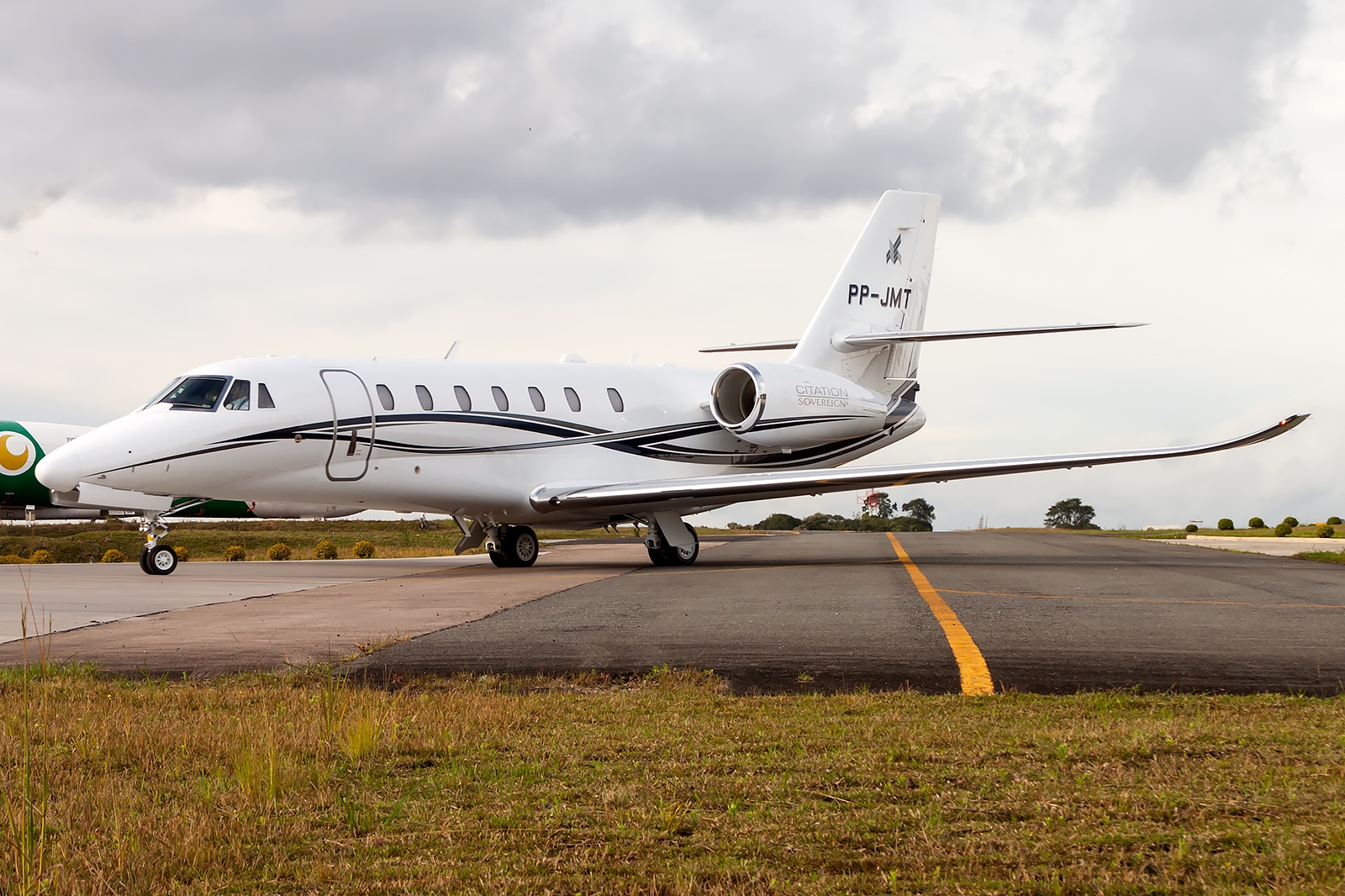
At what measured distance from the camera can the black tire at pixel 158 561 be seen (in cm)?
1803

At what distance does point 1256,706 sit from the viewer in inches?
220

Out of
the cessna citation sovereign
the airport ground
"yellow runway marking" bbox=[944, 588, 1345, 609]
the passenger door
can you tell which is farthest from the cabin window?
"yellow runway marking" bbox=[944, 588, 1345, 609]

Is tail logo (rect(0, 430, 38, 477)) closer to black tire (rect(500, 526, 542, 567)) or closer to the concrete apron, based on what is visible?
black tire (rect(500, 526, 542, 567))

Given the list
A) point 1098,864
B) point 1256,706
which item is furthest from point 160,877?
point 1256,706

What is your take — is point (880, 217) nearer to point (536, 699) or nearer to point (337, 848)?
point (536, 699)

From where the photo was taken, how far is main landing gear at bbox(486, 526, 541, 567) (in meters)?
20.9

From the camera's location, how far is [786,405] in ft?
72.5

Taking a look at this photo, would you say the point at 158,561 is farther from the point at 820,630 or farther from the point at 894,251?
the point at 894,251

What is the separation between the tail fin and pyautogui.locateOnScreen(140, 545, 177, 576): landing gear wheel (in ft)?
42.3

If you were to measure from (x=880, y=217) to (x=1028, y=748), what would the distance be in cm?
2174

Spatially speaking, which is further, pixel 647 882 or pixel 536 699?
pixel 536 699

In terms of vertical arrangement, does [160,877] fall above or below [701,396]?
below

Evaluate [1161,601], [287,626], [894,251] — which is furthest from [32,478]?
[1161,601]

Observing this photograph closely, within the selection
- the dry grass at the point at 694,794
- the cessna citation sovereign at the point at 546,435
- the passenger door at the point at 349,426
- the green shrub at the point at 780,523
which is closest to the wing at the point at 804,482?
the cessna citation sovereign at the point at 546,435
